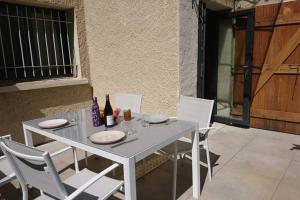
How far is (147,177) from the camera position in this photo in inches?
116

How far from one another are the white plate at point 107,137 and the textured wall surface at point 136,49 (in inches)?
73.1

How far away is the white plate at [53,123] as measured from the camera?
2.32 metres

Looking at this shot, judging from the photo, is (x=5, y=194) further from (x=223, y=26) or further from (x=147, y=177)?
(x=223, y=26)

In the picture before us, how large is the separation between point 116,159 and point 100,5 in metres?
3.65

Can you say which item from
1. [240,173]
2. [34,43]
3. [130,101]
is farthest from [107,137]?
[34,43]

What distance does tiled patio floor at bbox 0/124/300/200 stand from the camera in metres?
2.54

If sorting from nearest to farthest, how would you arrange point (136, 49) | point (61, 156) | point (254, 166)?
1. point (254, 166)
2. point (61, 156)
3. point (136, 49)

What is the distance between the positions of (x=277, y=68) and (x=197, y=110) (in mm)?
2193

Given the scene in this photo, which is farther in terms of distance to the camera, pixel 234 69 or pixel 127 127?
pixel 234 69

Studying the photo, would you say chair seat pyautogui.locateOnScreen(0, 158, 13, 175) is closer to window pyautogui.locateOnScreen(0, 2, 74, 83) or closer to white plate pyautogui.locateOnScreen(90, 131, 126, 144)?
white plate pyautogui.locateOnScreen(90, 131, 126, 144)

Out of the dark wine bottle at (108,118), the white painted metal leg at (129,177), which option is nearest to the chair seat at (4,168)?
the dark wine bottle at (108,118)

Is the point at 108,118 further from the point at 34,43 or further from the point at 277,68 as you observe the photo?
the point at 277,68

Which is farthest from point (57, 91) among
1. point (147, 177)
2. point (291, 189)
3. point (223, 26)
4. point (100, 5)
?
point (291, 189)

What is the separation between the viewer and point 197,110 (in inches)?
112
